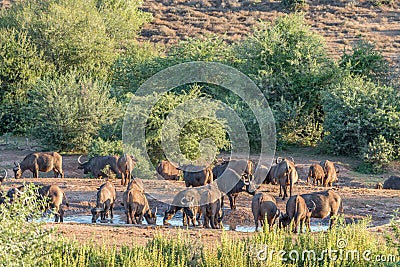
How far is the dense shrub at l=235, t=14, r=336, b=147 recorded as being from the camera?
98.7 feet

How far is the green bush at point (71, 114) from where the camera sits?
26969 mm

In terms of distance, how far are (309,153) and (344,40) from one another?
1947cm

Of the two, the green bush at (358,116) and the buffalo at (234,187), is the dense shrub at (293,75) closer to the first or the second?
the green bush at (358,116)

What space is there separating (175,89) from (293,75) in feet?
16.6

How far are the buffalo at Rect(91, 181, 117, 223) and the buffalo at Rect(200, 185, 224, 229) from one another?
2257 mm

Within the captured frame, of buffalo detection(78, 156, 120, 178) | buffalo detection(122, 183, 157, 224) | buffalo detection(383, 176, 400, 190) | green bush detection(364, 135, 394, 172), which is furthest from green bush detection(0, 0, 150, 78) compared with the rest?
buffalo detection(122, 183, 157, 224)

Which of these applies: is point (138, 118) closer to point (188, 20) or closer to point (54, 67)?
point (54, 67)

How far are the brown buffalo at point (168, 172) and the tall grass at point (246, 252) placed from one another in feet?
31.1

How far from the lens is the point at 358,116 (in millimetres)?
27438

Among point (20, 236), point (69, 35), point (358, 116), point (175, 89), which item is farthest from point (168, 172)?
point (69, 35)

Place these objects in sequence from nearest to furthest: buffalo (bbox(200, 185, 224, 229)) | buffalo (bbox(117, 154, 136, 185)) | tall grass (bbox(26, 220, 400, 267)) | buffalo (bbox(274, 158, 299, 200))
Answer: tall grass (bbox(26, 220, 400, 267))
buffalo (bbox(200, 185, 224, 229))
buffalo (bbox(274, 158, 299, 200))
buffalo (bbox(117, 154, 136, 185))

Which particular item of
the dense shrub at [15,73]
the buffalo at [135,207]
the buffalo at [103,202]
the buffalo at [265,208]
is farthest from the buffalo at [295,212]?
the dense shrub at [15,73]

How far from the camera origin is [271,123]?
95.9 feet

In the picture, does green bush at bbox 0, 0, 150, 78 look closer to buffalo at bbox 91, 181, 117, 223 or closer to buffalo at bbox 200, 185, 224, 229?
buffalo at bbox 91, 181, 117, 223
